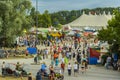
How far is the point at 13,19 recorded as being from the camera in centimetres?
4538

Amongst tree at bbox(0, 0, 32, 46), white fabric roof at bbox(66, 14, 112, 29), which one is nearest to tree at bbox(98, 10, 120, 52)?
tree at bbox(0, 0, 32, 46)

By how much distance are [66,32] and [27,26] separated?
3997cm

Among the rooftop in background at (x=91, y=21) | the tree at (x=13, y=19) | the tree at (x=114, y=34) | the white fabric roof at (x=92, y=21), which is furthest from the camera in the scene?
the white fabric roof at (x=92, y=21)

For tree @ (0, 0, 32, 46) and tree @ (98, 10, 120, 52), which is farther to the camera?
tree @ (0, 0, 32, 46)

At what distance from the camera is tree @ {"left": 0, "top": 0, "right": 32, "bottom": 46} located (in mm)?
42166

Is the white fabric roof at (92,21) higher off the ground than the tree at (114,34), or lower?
higher

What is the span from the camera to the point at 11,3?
43.7 meters

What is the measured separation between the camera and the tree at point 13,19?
42166 millimetres

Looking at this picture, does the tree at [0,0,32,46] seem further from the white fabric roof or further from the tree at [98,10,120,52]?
the white fabric roof

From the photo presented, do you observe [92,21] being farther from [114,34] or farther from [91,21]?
[114,34]

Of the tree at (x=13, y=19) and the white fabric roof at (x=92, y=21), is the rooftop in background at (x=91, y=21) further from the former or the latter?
the tree at (x=13, y=19)

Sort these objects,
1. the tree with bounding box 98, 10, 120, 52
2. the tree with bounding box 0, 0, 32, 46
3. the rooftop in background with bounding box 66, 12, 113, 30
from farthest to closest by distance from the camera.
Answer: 1. the rooftop in background with bounding box 66, 12, 113, 30
2. the tree with bounding box 0, 0, 32, 46
3. the tree with bounding box 98, 10, 120, 52

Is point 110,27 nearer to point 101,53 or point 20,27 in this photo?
point 101,53

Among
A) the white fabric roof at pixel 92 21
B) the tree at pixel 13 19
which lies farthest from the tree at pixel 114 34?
the white fabric roof at pixel 92 21
